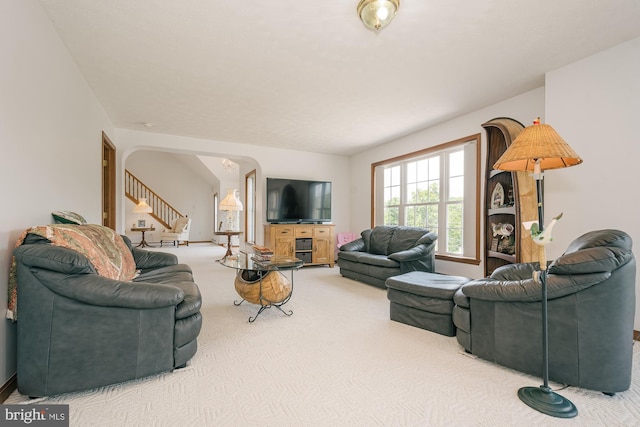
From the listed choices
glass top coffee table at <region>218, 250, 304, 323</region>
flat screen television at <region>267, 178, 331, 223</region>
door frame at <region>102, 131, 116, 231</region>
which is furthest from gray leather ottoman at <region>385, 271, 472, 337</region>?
door frame at <region>102, 131, 116, 231</region>

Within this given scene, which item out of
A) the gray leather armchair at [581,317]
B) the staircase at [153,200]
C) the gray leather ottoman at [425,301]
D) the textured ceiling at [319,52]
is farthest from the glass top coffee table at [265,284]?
the staircase at [153,200]

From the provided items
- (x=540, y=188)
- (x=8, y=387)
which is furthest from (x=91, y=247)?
(x=540, y=188)

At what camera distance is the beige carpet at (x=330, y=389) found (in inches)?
57.8

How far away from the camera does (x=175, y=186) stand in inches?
441

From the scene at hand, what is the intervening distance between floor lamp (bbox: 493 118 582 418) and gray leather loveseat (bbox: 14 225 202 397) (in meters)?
2.10

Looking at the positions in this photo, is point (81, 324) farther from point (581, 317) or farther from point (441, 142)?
point (441, 142)

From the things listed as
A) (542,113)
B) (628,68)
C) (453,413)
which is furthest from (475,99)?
(453,413)

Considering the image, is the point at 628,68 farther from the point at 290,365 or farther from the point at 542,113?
the point at 290,365

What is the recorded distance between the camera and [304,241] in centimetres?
594

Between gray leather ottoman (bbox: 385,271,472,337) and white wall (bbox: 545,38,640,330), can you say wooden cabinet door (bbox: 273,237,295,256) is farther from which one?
white wall (bbox: 545,38,640,330)

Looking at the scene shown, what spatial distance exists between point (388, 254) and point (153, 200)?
30.4 ft

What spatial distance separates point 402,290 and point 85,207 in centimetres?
346

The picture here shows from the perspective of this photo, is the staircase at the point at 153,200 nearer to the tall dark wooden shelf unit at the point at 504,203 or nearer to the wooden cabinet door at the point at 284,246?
the wooden cabinet door at the point at 284,246

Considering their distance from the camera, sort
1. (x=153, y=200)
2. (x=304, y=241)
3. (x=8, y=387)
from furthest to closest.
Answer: (x=153, y=200), (x=304, y=241), (x=8, y=387)
